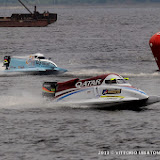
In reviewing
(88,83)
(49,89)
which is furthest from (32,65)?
(88,83)

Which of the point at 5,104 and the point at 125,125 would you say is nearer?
the point at 125,125

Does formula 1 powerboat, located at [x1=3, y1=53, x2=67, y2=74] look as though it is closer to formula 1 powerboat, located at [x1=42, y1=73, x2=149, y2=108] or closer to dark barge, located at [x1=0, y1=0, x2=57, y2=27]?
formula 1 powerboat, located at [x1=42, y1=73, x2=149, y2=108]

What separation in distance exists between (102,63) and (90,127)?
37262mm

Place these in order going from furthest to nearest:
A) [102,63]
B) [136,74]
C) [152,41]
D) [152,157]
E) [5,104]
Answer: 1. [102,63]
2. [136,74]
3. [152,41]
4. [5,104]
5. [152,157]

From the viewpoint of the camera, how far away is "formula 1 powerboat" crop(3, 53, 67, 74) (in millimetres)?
49531

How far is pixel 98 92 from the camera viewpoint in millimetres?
31406

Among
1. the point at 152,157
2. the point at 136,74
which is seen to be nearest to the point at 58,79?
the point at 136,74

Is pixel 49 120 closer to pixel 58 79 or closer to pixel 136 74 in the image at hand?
pixel 58 79

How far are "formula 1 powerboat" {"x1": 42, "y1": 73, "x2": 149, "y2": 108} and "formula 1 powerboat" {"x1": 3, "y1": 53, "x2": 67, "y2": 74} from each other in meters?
16.7

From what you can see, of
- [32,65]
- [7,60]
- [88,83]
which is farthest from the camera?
[7,60]

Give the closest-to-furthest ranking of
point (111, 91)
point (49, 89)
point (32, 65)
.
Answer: point (111, 91) → point (49, 89) → point (32, 65)

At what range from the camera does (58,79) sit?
1912 inches

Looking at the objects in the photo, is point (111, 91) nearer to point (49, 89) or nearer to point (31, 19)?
point (49, 89)

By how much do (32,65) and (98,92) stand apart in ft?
64.3
